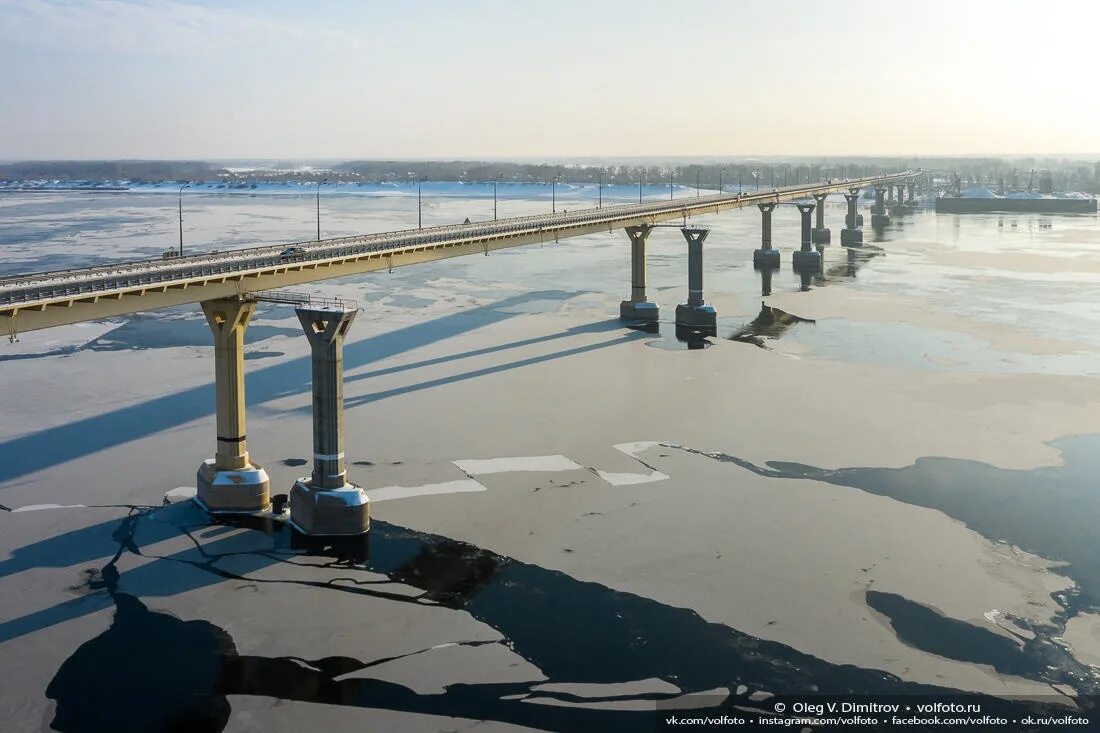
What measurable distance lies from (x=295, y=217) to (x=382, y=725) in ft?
509

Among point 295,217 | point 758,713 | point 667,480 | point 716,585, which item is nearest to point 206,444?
point 667,480

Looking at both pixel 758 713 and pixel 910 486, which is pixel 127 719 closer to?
pixel 758 713

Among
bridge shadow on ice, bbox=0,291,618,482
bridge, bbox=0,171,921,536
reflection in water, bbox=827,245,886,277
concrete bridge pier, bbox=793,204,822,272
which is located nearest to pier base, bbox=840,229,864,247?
reflection in water, bbox=827,245,886,277

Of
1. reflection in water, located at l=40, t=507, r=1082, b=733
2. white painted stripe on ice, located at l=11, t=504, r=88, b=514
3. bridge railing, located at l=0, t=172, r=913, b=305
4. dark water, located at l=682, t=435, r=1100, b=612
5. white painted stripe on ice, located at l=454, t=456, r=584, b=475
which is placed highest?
bridge railing, located at l=0, t=172, r=913, b=305

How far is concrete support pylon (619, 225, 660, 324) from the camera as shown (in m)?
77.0

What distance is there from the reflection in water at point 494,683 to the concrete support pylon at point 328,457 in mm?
3582

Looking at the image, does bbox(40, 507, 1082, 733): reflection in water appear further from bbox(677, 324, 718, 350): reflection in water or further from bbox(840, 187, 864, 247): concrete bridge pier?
bbox(840, 187, 864, 247): concrete bridge pier

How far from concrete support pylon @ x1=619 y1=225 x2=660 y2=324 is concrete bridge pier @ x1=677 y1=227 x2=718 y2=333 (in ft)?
6.89

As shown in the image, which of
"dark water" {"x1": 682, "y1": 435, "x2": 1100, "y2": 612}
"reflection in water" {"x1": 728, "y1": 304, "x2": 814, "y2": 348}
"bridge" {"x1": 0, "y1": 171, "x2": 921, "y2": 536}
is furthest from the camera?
"reflection in water" {"x1": 728, "y1": 304, "x2": 814, "y2": 348}

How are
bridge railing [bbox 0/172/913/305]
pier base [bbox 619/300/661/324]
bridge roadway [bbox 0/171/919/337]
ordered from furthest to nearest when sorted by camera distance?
pier base [bbox 619/300/661/324], bridge railing [bbox 0/172/913/305], bridge roadway [bbox 0/171/919/337]

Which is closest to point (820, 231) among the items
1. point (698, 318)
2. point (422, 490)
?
point (698, 318)

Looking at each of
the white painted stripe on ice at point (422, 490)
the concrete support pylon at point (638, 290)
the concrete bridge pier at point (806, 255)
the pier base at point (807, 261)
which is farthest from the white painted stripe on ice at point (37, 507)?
the pier base at point (807, 261)

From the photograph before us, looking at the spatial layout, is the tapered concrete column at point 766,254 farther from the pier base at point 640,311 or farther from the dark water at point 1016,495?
the dark water at point 1016,495

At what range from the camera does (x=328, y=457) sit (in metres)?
34.1
